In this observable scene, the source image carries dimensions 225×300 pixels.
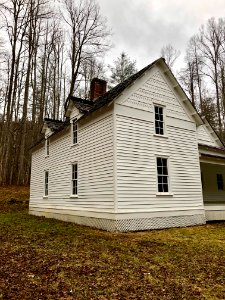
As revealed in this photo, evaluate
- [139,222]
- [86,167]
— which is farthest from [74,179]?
[139,222]

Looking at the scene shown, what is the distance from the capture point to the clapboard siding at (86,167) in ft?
40.9

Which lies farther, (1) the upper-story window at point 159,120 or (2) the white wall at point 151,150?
(1) the upper-story window at point 159,120

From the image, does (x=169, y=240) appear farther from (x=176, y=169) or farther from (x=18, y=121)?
(x=18, y=121)

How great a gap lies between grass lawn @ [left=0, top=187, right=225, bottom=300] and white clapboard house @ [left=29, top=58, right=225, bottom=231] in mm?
2106

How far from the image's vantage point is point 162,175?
1357cm

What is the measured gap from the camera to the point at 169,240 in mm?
10031

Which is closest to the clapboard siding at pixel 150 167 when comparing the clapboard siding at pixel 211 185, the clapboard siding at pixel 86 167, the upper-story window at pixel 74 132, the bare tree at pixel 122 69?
the clapboard siding at pixel 86 167

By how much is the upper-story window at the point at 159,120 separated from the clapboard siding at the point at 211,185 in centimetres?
715

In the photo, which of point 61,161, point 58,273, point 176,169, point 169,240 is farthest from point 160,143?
point 58,273

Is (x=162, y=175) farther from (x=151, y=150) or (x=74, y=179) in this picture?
(x=74, y=179)

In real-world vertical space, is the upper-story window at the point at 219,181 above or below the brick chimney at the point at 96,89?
below

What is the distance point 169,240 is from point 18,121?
3157 centimetres

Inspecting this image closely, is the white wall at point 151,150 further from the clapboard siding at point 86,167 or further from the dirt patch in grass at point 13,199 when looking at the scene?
the dirt patch in grass at point 13,199

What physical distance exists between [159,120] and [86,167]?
15.2ft
